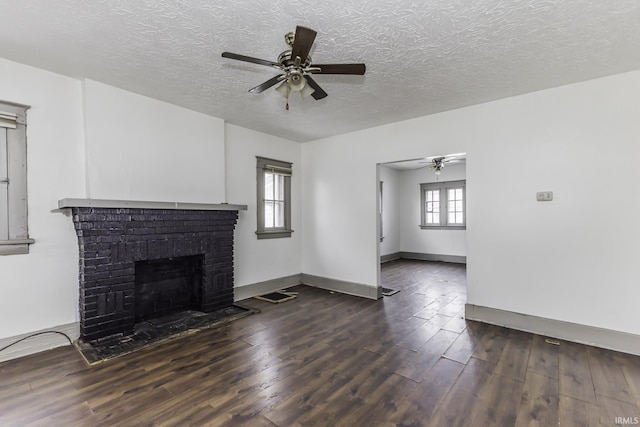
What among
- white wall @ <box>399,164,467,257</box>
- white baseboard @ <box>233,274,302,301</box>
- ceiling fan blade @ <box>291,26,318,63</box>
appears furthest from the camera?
white wall @ <box>399,164,467,257</box>

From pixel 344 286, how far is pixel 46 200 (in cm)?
414

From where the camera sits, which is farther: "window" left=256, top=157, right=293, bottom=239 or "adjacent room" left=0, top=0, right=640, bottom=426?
"window" left=256, top=157, right=293, bottom=239

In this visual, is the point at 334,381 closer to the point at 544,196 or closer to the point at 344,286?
the point at 344,286

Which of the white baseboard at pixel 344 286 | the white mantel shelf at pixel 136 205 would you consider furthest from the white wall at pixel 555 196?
the white mantel shelf at pixel 136 205

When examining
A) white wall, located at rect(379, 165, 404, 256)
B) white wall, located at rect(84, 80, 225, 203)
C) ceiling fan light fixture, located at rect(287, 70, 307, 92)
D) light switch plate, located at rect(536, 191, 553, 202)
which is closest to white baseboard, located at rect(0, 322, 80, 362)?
white wall, located at rect(84, 80, 225, 203)

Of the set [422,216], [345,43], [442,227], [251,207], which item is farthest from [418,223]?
[345,43]

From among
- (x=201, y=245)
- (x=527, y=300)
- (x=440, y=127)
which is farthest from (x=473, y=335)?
(x=201, y=245)

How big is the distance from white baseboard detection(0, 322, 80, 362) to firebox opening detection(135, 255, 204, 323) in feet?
2.05

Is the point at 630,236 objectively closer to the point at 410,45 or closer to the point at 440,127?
the point at 440,127

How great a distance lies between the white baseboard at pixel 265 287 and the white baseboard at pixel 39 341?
1.97 m

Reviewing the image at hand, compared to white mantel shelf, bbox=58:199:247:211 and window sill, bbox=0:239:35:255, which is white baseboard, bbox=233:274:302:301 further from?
window sill, bbox=0:239:35:255

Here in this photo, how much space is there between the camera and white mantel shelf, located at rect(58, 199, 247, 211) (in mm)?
2877

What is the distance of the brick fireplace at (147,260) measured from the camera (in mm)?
3033

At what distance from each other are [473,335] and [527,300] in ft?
2.60
